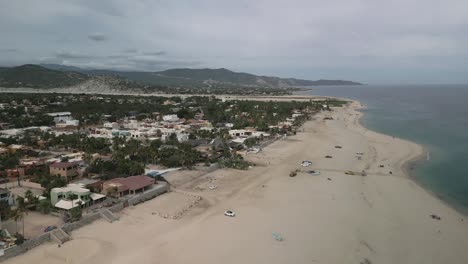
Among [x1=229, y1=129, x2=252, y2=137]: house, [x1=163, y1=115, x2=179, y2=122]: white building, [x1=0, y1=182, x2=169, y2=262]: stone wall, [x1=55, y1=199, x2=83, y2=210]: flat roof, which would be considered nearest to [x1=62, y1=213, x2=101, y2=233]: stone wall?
[x1=0, y1=182, x2=169, y2=262]: stone wall

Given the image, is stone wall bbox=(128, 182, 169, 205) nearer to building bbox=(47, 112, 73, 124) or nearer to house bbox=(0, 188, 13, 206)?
house bbox=(0, 188, 13, 206)

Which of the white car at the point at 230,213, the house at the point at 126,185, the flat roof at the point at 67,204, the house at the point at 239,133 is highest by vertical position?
the house at the point at 239,133

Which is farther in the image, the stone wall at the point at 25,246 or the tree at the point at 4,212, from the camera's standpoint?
the tree at the point at 4,212

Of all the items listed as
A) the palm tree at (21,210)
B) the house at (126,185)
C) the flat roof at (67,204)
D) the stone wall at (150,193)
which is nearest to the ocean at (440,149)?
the stone wall at (150,193)

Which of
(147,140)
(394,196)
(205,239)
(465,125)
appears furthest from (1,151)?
(465,125)

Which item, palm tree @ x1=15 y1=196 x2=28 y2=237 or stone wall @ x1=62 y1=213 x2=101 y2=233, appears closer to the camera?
palm tree @ x1=15 y1=196 x2=28 y2=237

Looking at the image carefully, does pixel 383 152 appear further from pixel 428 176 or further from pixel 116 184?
pixel 116 184

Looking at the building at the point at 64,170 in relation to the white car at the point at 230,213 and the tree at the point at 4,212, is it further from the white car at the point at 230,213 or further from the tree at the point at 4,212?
the white car at the point at 230,213
